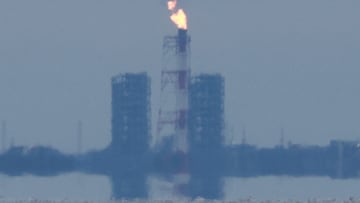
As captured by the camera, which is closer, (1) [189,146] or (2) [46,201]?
(2) [46,201]

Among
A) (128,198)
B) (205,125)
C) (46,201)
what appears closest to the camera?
(46,201)

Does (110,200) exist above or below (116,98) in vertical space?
below

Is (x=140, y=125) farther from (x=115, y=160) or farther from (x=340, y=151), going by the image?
(x=340, y=151)

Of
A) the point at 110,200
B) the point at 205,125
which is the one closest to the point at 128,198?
A: the point at 110,200

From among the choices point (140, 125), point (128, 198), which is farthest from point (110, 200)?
point (140, 125)

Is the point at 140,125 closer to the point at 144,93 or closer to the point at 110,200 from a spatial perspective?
the point at 144,93

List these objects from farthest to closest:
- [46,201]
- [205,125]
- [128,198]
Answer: [205,125]
[128,198]
[46,201]

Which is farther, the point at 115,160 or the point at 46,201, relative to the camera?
the point at 115,160

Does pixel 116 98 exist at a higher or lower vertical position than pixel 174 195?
higher
